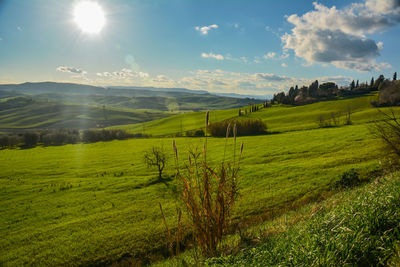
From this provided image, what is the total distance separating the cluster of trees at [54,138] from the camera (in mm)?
93681

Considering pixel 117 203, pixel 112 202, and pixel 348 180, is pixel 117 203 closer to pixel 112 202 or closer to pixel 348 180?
pixel 112 202

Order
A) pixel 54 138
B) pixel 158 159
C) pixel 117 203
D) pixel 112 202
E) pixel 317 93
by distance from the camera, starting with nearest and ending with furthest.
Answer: pixel 117 203 → pixel 112 202 → pixel 158 159 → pixel 54 138 → pixel 317 93

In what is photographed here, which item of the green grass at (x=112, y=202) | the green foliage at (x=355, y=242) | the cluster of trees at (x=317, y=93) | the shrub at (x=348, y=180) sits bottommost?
the green grass at (x=112, y=202)

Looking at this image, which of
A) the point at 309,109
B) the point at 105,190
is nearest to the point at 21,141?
the point at 105,190

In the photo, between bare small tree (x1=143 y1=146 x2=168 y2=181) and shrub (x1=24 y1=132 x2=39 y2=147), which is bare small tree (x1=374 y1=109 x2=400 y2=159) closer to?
bare small tree (x1=143 y1=146 x2=168 y2=181)

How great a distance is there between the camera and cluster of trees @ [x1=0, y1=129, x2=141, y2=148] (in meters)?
93.7

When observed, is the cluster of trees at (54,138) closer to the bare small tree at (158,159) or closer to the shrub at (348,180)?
the bare small tree at (158,159)

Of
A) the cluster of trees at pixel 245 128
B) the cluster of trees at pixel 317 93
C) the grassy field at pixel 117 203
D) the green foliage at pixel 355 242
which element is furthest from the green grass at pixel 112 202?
the cluster of trees at pixel 317 93

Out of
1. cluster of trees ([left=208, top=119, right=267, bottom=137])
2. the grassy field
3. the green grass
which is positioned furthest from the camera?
cluster of trees ([left=208, top=119, right=267, bottom=137])

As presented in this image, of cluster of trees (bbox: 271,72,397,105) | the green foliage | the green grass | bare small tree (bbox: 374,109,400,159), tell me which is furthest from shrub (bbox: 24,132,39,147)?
cluster of trees (bbox: 271,72,397,105)

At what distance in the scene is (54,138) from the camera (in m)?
97.1

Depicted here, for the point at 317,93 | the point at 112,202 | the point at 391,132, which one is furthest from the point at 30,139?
the point at 317,93

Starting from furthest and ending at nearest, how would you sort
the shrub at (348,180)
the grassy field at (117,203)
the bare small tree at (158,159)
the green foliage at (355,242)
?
1. the bare small tree at (158,159)
2. the shrub at (348,180)
3. the grassy field at (117,203)
4. the green foliage at (355,242)

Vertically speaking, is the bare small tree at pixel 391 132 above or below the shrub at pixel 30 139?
above
